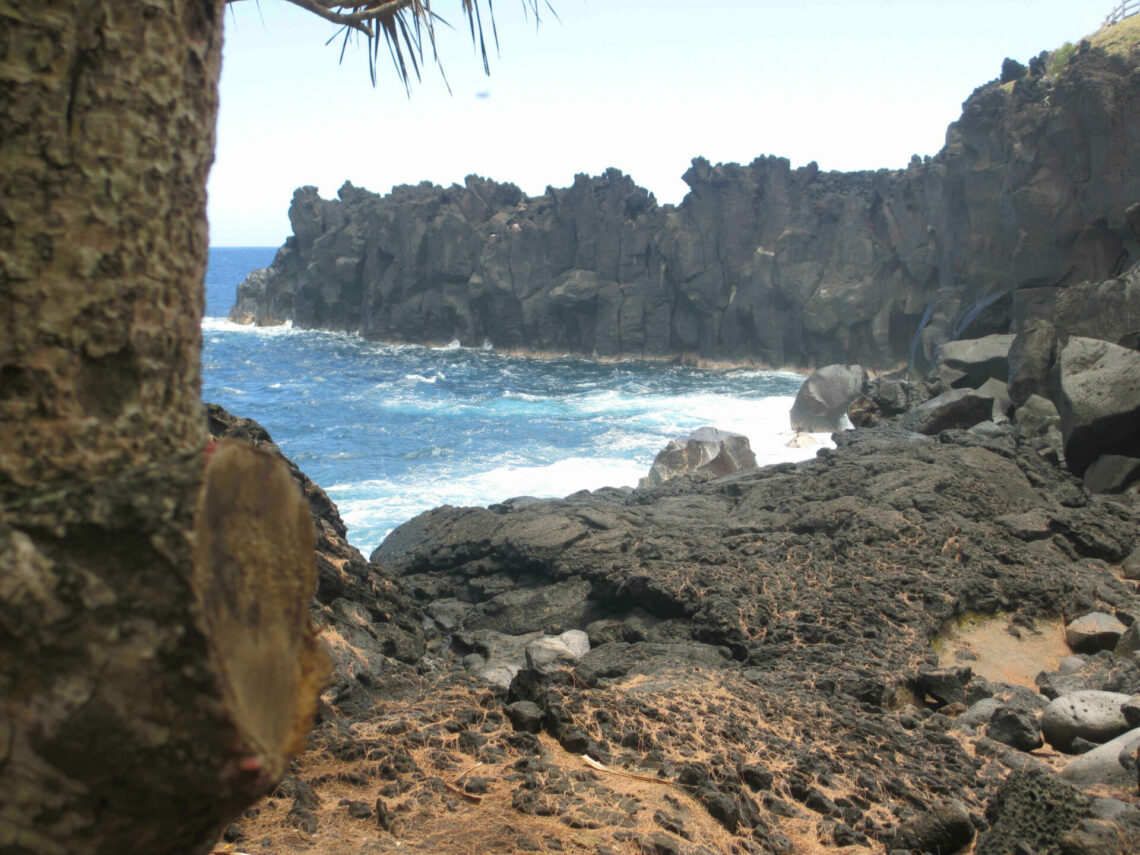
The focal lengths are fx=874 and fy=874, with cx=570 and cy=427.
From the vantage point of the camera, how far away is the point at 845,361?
38.3 m

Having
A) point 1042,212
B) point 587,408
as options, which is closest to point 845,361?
point 587,408

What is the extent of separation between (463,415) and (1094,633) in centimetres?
2699

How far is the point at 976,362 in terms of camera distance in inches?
698

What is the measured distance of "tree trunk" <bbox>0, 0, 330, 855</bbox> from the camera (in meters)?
1.22

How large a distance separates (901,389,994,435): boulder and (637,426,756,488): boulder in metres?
3.15

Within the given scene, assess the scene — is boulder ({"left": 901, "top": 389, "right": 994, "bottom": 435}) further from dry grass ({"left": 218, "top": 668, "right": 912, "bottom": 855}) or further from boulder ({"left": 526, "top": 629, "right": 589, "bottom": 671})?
dry grass ({"left": 218, "top": 668, "right": 912, "bottom": 855})

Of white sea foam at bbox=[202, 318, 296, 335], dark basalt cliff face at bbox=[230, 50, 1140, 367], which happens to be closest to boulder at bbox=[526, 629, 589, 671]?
dark basalt cliff face at bbox=[230, 50, 1140, 367]

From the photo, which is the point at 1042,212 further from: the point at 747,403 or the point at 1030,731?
the point at 1030,731

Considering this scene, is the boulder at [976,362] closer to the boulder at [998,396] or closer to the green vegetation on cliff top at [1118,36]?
the boulder at [998,396]

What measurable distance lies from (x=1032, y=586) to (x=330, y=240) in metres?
52.7

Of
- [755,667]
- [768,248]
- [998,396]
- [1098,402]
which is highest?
[768,248]

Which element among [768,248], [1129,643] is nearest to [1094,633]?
[1129,643]

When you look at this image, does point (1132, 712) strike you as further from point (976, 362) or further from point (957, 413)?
point (976, 362)

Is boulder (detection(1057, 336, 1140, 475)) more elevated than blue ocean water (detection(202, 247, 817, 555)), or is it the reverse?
boulder (detection(1057, 336, 1140, 475))
